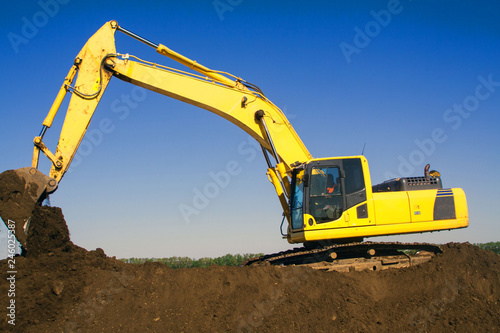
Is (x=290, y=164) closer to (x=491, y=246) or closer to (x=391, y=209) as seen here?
(x=391, y=209)

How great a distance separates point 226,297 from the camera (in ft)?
27.6

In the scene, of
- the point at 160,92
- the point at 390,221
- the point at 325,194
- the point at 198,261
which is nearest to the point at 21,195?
the point at 160,92

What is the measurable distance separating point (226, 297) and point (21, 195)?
4.21m

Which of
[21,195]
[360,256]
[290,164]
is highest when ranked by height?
[290,164]

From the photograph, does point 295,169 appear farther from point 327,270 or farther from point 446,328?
point 446,328

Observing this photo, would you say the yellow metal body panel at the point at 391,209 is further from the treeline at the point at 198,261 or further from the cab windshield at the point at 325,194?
the treeline at the point at 198,261

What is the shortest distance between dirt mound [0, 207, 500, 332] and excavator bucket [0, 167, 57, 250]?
22cm

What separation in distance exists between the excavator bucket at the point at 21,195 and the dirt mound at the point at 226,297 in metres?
0.22

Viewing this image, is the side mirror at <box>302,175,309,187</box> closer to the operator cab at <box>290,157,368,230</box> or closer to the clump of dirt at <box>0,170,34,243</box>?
the operator cab at <box>290,157,368,230</box>

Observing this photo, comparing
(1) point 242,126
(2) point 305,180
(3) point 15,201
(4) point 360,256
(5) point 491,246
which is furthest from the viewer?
(5) point 491,246

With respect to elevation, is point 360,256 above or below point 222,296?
above

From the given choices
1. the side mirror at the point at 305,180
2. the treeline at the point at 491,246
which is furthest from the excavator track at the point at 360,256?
the treeline at the point at 491,246

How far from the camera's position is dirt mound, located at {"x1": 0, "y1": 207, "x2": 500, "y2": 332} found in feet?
25.4

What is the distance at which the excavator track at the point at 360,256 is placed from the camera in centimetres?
989
